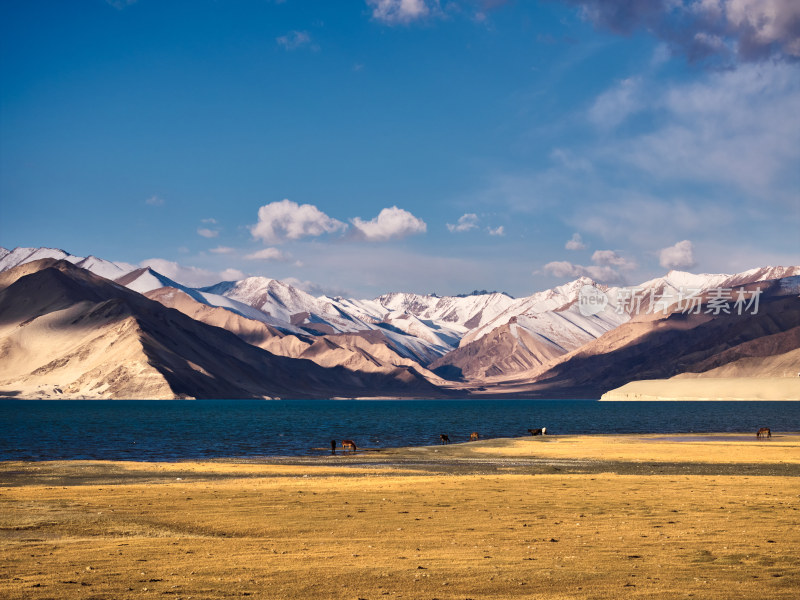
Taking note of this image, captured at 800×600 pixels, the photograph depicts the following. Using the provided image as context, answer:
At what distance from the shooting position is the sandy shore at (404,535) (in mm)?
18406

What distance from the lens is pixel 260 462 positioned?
215 feet

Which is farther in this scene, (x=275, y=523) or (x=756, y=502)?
(x=756, y=502)

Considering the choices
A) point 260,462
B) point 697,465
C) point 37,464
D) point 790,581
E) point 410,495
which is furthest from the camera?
point 260,462

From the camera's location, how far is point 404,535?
2584cm

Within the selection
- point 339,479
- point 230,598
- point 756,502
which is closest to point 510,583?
point 230,598

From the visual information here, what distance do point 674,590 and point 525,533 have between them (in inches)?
331

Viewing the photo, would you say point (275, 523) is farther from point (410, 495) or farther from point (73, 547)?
point (410, 495)

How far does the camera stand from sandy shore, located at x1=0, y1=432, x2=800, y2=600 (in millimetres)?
18406

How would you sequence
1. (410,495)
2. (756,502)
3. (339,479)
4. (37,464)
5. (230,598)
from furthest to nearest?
(37,464) < (339,479) < (410,495) < (756,502) < (230,598)

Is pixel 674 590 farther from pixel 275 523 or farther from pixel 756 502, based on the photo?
pixel 756 502

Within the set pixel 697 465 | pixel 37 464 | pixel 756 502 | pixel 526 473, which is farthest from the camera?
pixel 37 464

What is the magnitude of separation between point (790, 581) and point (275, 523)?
16380mm

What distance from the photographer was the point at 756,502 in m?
32.9

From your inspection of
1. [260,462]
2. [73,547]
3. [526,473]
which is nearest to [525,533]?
[73,547]
